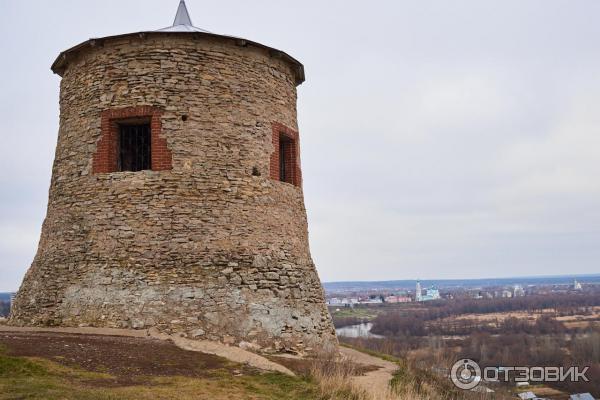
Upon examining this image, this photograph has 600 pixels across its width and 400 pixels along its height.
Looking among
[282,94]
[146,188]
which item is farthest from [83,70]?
[282,94]

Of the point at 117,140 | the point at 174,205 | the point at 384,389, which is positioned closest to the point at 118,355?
the point at 174,205

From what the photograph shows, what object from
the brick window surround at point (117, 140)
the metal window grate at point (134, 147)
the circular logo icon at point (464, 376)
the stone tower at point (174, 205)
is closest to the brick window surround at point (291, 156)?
the stone tower at point (174, 205)

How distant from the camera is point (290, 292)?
36.5 ft

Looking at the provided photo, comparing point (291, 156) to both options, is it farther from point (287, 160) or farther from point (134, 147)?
point (134, 147)

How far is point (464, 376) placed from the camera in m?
12.0

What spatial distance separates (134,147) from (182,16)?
3.55 meters

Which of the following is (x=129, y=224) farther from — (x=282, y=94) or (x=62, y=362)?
(x=282, y=94)

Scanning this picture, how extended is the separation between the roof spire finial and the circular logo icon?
30.9 feet

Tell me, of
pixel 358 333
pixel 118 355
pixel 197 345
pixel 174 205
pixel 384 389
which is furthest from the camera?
pixel 358 333

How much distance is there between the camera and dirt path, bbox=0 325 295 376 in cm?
886

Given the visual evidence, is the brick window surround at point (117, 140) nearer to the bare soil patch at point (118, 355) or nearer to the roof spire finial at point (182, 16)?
the roof spire finial at point (182, 16)

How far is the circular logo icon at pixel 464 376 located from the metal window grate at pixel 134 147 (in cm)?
744

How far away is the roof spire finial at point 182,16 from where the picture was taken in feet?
42.3

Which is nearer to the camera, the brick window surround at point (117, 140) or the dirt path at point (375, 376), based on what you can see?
the dirt path at point (375, 376)
